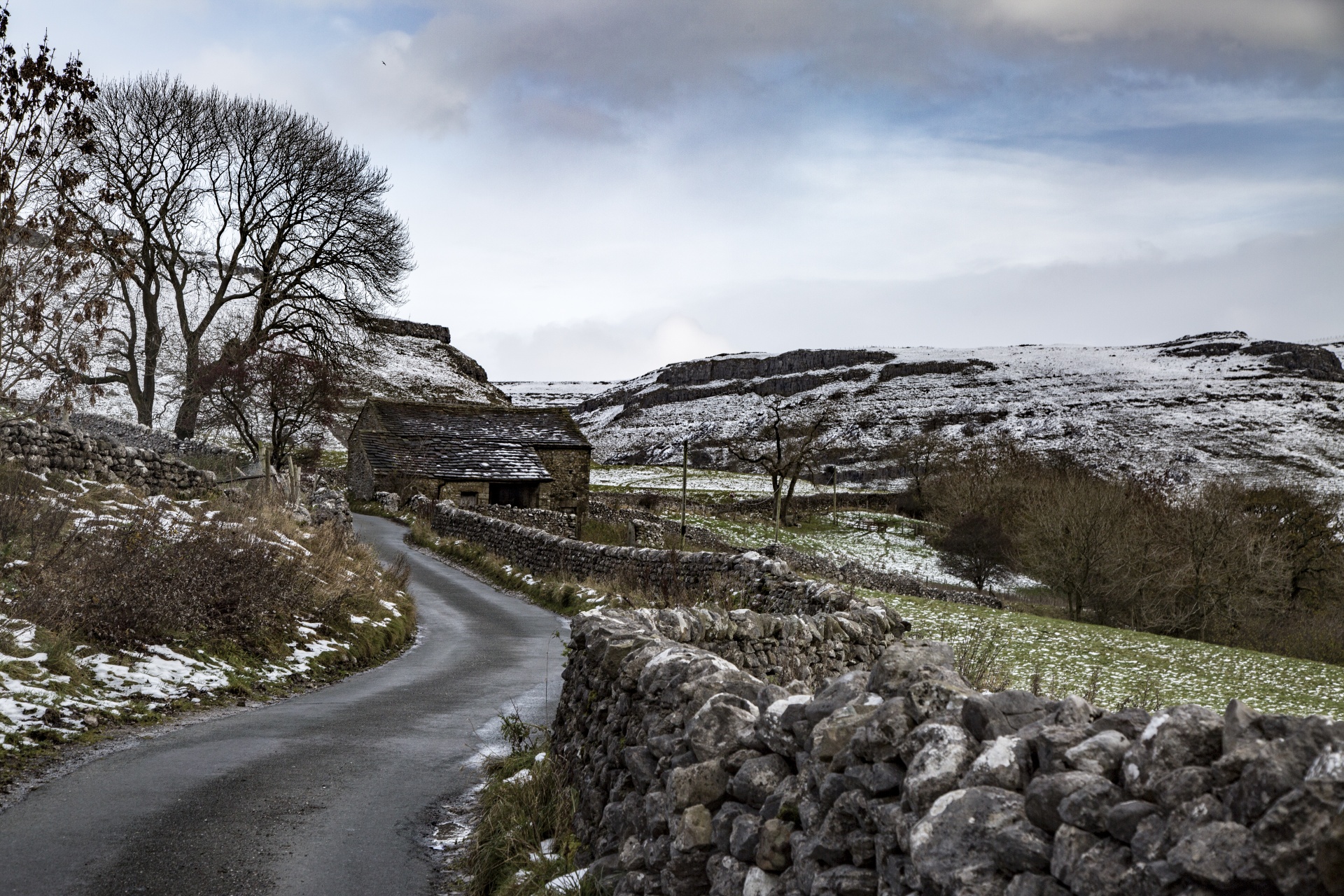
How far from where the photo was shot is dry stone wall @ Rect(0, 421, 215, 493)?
61.1 ft

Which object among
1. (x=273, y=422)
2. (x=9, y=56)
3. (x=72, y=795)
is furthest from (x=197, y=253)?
(x=72, y=795)

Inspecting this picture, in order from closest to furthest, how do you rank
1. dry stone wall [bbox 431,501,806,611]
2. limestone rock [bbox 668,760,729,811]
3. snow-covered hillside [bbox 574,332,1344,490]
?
limestone rock [bbox 668,760,729,811], dry stone wall [bbox 431,501,806,611], snow-covered hillside [bbox 574,332,1344,490]

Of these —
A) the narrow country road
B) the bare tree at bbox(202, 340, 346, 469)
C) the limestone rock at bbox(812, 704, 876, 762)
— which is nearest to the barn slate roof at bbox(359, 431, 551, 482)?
the bare tree at bbox(202, 340, 346, 469)

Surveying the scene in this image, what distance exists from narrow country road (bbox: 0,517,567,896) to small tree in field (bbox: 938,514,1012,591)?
107 ft

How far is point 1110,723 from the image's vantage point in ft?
9.28

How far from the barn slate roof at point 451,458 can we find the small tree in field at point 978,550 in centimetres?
2013

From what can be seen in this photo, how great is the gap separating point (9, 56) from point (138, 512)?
7.80 m

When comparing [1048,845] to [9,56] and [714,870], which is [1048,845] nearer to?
[714,870]

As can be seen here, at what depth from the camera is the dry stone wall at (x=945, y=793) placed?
214cm

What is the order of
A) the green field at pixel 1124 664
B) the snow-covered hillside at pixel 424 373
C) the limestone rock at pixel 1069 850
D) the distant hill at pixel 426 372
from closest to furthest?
the limestone rock at pixel 1069 850, the green field at pixel 1124 664, the snow-covered hillside at pixel 424 373, the distant hill at pixel 426 372

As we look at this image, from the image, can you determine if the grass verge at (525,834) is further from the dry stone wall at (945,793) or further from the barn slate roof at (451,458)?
the barn slate roof at (451,458)

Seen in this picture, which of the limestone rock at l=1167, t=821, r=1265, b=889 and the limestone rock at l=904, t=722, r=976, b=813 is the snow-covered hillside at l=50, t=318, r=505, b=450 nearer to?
the limestone rock at l=904, t=722, r=976, b=813

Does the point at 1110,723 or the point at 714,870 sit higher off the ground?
the point at 1110,723

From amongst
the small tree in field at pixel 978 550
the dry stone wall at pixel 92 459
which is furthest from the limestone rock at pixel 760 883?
the small tree in field at pixel 978 550
